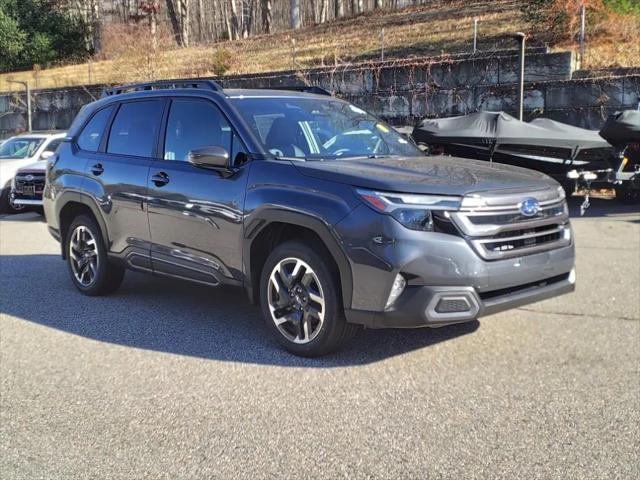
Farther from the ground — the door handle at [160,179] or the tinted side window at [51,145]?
the door handle at [160,179]

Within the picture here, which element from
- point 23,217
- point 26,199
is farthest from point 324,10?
point 26,199

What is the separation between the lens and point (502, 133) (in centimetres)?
1326

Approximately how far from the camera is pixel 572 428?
3.69 metres

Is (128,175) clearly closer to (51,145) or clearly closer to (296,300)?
(296,300)

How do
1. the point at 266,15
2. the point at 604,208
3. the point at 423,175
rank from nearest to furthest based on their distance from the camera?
the point at 423,175 < the point at 604,208 < the point at 266,15

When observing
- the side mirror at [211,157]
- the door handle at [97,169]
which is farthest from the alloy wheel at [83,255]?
the side mirror at [211,157]

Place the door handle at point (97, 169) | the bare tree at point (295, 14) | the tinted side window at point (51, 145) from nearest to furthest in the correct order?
1. the door handle at point (97, 169)
2. the tinted side window at point (51, 145)
3. the bare tree at point (295, 14)

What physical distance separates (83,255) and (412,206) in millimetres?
3932

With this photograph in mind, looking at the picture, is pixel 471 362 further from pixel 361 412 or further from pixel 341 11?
pixel 341 11

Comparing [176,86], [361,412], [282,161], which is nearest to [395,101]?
[176,86]

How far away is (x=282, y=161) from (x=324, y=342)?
1319 millimetres

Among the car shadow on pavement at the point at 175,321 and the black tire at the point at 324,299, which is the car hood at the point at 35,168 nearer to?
the car shadow on pavement at the point at 175,321

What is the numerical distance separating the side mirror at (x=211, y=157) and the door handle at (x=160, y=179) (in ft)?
2.17

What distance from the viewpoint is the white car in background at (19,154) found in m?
14.1
